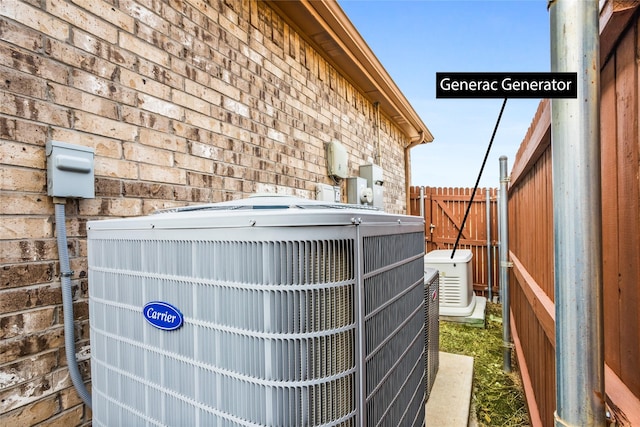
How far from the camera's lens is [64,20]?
1.44 meters

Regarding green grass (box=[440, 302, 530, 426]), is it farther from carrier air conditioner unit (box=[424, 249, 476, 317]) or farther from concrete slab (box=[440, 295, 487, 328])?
carrier air conditioner unit (box=[424, 249, 476, 317])

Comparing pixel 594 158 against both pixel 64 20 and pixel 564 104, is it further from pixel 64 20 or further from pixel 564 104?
pixel 64 20

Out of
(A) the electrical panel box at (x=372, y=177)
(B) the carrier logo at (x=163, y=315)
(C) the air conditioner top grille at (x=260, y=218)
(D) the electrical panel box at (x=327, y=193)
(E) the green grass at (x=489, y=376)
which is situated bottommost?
(E) the green grass at (x=489, y=376)

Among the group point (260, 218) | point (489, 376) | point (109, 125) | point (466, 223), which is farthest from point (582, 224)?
point (466, 223)

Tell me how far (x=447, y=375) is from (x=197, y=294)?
2.88 meters

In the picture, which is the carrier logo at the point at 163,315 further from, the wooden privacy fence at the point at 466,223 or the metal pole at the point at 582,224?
the wooden privacy fence at the point at 466,223

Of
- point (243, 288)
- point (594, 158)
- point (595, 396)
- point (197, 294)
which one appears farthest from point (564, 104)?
point (197, 294)

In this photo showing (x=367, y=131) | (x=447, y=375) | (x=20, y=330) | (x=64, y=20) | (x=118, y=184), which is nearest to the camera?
(x=20, y=330)

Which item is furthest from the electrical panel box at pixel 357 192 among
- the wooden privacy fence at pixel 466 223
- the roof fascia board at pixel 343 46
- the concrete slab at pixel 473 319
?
the wooden privacy fence at pixel 466 223

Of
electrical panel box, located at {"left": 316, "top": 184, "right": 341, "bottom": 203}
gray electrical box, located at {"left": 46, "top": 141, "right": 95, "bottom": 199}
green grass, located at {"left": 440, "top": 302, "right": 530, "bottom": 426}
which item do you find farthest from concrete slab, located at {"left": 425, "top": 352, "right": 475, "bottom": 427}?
gray electrical box, located at {"left": 46, "top": 141, "right": 95, "bottom": 199}

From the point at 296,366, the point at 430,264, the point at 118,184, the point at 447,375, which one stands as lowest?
the point at 447,375

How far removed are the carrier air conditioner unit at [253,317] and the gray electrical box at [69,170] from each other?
0.30m

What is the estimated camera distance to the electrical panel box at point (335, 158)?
3.57 m

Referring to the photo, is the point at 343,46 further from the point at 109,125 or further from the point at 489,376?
the point at 489,376
